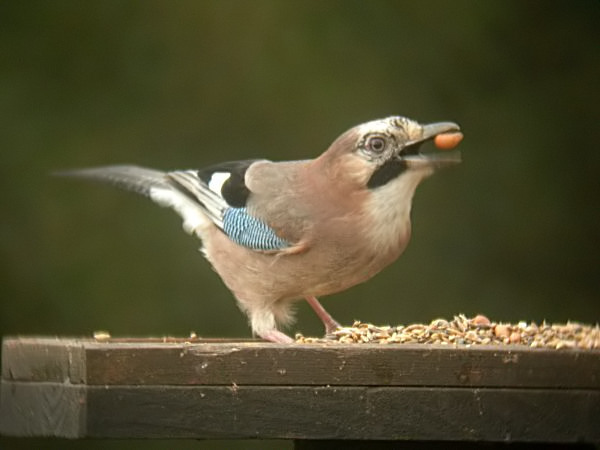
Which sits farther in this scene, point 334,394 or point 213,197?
point 213,197

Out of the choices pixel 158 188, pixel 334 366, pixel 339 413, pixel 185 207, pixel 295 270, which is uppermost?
pixel 158 188

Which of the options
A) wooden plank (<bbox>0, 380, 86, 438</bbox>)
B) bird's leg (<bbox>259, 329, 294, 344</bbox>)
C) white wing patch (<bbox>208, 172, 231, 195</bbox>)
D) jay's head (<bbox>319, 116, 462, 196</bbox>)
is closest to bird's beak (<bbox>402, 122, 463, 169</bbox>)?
jay's head (<bbox>319, 116, 462, 196</bbox>)

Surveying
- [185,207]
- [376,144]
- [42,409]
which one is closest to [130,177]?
[185,207]

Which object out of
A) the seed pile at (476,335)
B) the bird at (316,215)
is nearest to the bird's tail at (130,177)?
the bird at (316,215)

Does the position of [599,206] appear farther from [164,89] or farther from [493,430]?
[493,430]

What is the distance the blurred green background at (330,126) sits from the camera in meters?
7.67

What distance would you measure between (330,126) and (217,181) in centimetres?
313

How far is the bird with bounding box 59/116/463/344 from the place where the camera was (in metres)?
4.29

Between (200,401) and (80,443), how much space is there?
4.19m

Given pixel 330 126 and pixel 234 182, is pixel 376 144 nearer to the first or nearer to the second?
pixel 234 182

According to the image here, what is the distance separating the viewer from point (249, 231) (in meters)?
4.66

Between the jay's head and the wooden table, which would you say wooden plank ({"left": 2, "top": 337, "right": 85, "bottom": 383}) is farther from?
the jay's head

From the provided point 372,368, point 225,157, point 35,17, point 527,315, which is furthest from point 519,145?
point 372,368

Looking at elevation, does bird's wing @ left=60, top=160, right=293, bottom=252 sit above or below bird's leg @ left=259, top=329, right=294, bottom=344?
above
